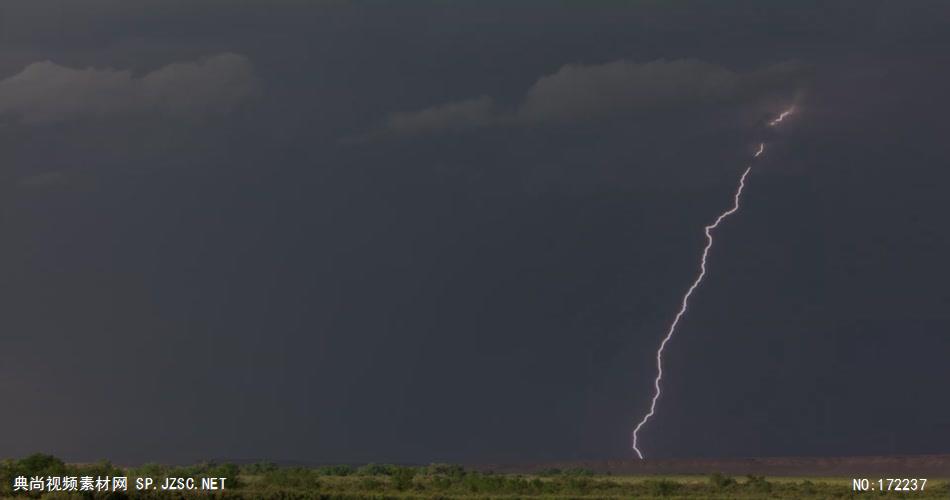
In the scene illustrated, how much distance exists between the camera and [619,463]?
106 m

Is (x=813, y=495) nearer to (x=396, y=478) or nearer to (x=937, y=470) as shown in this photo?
(x=396, y=478)

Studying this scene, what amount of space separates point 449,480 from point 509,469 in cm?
4237

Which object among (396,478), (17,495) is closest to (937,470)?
(396,478)

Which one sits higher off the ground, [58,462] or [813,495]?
[58,462]

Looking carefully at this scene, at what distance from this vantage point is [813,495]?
189 ft

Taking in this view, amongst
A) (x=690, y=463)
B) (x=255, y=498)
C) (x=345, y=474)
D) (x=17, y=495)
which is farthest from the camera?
(x=690, y=463)

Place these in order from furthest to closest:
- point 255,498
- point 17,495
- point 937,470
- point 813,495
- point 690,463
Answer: point 690,463
point 937,470
point 813,495
point 255,498
point 17,495

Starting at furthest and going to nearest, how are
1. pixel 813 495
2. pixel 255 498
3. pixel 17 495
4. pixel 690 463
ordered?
1. pixel 690 463
2. pixel 813 495
3. pixel 255 498
4. pixel 17 495

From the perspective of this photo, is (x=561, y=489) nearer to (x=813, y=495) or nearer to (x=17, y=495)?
(x=813, y=495)

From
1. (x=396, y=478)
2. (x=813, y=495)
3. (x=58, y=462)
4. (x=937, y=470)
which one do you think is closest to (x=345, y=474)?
(x=396, y=478)

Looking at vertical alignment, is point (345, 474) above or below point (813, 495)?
above

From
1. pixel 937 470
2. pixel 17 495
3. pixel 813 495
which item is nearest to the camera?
pixel 17 495

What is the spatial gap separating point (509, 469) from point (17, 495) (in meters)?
57.6

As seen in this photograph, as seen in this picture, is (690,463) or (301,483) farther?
(690,463)
